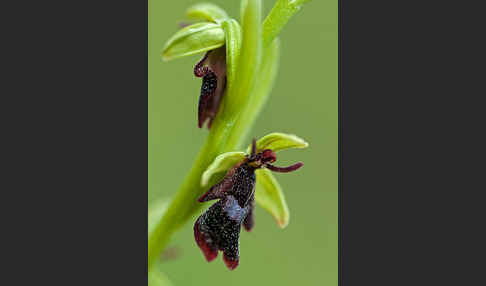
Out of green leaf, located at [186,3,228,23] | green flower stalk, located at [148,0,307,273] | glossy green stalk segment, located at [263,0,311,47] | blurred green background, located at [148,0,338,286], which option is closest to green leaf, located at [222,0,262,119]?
green flower stalk, located at [148,0,307,273]

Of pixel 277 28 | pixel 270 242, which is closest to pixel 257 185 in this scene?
pixel 277 28

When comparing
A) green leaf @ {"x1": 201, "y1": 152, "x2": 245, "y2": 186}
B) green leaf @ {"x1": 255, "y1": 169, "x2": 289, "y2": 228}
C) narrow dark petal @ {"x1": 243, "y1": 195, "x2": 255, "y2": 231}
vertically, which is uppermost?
green leaf @ {"x1": 201, "y1": 152, "x2": 245, "y2": 186}

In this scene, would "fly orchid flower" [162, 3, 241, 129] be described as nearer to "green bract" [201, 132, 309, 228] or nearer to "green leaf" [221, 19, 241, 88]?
"green leaf" [221, 19, 241, 88]

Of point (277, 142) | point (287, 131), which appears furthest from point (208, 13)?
point (287, 131)

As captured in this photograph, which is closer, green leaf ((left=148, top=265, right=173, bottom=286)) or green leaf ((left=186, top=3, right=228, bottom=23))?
green leaf ((left=186, top=3, right=228, bottom=23))

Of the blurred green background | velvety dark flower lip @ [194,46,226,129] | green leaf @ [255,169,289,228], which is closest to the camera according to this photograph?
velvety dark flower lip @ [194,46,226,129]

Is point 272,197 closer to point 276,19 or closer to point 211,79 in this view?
point 211,79

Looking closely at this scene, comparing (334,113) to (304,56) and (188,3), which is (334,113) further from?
(188,3)
